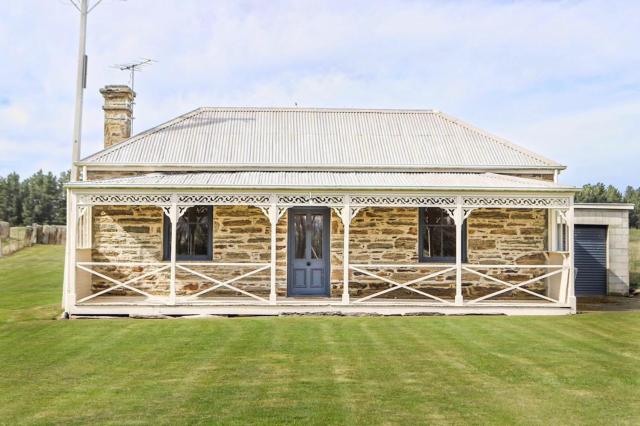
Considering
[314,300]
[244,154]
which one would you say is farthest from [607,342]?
[244,154]

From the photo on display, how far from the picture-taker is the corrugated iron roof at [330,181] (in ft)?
44.1

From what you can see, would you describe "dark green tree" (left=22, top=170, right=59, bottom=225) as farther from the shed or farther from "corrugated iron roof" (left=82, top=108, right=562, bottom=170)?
the shed

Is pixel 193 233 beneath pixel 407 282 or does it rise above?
above

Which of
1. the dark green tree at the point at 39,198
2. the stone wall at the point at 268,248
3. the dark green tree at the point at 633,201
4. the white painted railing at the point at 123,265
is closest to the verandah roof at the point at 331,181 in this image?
the stone wall at the point at 268,248

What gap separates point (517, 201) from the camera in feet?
45.0

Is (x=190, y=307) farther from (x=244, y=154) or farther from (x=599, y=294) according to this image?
(x=599, y=294)

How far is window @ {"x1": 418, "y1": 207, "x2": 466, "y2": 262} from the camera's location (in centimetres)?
1532

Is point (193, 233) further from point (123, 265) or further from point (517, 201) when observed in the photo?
point (517, 201)

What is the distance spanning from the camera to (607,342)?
1034cm

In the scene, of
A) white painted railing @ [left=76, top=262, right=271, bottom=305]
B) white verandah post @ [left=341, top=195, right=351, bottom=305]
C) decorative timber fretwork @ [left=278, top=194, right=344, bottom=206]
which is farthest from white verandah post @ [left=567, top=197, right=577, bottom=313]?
white painted railing @ [left=76, top=262, right=271, bottom=305]

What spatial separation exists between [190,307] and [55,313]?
2968 mm

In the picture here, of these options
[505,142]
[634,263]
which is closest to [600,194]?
[634,263]

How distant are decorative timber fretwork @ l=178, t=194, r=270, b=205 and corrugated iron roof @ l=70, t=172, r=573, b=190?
0.24 meters

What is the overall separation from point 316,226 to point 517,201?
14.6 feet
